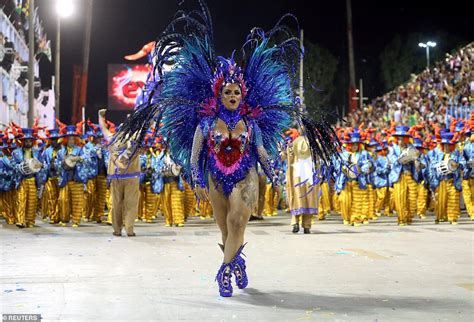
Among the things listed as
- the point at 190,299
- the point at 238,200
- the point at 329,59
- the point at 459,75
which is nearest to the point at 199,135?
the point at 238,200

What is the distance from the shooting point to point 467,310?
7.00m

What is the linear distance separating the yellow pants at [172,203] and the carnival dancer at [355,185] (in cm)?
355

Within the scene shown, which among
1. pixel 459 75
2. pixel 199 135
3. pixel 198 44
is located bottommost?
pixel 199 135

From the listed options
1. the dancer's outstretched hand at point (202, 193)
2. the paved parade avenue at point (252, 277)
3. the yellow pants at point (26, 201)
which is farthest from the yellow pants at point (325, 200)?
the dancer's outstretched hand at point (202, 193)

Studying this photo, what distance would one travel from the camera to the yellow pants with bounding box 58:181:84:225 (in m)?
18.4

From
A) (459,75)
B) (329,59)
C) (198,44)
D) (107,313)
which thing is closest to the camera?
(107,313)

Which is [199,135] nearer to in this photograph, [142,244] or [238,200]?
[238,200]

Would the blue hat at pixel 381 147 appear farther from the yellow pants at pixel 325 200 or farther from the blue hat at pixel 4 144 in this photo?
the blue hat at pixel 4 144

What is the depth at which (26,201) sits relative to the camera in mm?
17703

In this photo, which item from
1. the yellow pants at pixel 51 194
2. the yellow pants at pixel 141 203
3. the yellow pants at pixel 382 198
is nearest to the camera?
the yellow pants at pixel 51 194

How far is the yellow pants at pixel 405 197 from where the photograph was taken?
18000 millimetres

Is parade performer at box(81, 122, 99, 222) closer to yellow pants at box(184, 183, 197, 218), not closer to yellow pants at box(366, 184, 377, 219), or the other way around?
yellow pants at box(184, 183, 197, 218)

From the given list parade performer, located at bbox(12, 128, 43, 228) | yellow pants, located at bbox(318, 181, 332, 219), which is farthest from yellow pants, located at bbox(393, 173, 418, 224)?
parade performer, located at bbox(12, 128, 43, 228)

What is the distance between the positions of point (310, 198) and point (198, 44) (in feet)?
23.1
